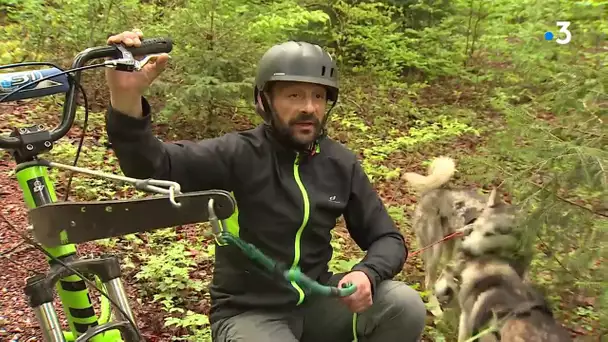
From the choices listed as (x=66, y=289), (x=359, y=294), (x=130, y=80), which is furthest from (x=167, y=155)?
(x=359, y=294)

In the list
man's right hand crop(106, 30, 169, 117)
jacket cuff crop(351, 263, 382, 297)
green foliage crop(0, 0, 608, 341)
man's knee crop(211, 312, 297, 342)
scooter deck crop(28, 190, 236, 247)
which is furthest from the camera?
green foliage crop(0, 0, 608, 341)

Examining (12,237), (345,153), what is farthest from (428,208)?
(12,237)

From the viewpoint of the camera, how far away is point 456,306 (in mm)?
4523

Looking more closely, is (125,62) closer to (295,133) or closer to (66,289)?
(66,289)

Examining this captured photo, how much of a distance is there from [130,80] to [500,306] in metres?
2.99

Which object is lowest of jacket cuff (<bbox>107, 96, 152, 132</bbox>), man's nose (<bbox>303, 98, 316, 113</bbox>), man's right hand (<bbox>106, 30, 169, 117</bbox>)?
man's nose (<bbox>303, 98, 316, 113</bbox>)

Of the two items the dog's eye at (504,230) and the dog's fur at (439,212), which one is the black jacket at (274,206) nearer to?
the dog's eye at (504,230)

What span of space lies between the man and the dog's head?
1853 millimetres

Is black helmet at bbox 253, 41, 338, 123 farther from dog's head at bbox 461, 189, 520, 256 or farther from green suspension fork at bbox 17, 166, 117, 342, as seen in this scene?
dog's head at bbox 461, 189, 520, 256

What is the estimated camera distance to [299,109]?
2.59m

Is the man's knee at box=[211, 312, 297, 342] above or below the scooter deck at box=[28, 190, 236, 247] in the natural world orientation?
below

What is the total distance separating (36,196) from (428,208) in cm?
418

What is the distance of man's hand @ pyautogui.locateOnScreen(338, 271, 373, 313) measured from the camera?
7.88ft

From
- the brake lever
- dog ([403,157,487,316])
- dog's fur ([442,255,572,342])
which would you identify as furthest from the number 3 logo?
the brake lever
